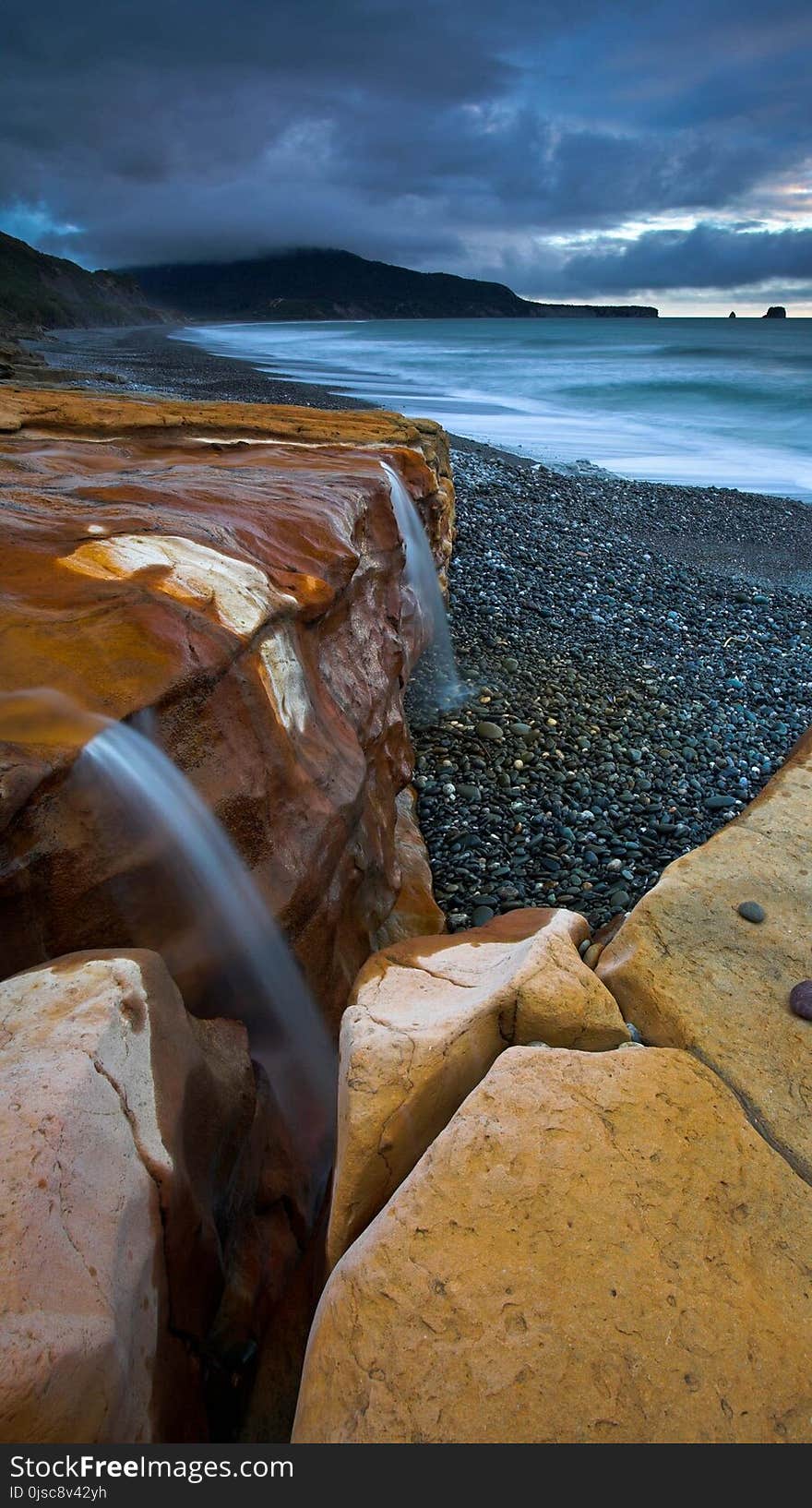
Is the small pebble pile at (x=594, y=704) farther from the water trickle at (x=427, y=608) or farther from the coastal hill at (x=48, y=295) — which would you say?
the coastal hill at (x=48, y=295)

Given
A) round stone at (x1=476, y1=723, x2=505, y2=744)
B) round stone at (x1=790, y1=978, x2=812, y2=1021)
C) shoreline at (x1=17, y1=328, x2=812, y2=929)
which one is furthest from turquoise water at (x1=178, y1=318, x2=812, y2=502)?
round stone at (x1=790, y1=978, x2=812, y2=1021)

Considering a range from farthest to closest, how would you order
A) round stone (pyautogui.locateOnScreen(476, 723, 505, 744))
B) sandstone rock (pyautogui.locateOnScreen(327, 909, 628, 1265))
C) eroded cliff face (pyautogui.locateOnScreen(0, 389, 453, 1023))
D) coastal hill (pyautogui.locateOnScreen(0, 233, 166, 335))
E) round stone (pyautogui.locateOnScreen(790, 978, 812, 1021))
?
1. coastal hill (pyautogui.locateOnScreen(0, 233, 166, 335))
2. round stone (pyautogui.locateOnScreen(476, 723, 505, 744))
3. round stone (pyautogui.locateOnScreen(790, 978, 812, 1021))
4. eroded cliff face (pyautogui.locateOnScreen(0, 389, 453, 1023))
5. sandstone rock (pyautogui.locateOnScreen(327, 909, 628, 1265))

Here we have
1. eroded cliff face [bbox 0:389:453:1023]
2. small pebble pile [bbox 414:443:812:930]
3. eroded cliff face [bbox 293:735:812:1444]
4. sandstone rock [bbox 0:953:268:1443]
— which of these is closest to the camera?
sandstone rock [bbox 0:953:268:1443]

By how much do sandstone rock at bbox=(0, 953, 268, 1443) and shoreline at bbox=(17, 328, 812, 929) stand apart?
2667 millimetres

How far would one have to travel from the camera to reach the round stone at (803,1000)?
2717 millimetres

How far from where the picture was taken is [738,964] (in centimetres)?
295

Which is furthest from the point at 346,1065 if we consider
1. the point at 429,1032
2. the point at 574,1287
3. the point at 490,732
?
the point at 490,732

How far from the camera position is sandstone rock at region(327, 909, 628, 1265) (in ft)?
7.13

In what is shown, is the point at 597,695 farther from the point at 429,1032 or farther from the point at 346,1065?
the point at 346,1065

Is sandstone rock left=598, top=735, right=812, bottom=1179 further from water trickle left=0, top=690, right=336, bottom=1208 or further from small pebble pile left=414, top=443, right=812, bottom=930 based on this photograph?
small pebble pile left=414, top=443, right=812, bottom=930

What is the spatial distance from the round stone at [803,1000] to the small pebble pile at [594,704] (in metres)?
1.95

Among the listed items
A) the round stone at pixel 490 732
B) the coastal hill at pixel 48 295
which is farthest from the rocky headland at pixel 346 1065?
the coastal hill at pixel 48 295

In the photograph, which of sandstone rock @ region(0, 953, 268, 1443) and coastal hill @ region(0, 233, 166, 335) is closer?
sandstone rock @ region(0, 953, 268, 1443)

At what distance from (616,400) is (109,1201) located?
123 feet
